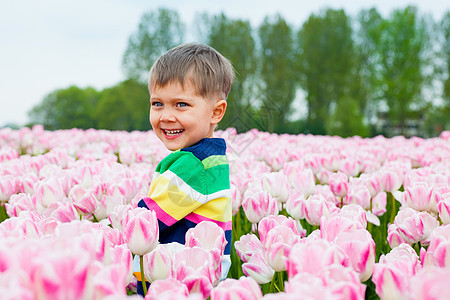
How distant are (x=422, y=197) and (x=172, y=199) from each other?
1365 millimetres

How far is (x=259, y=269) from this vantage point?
67.6 inches

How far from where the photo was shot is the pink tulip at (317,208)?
6.78 ft

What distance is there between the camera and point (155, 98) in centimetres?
236

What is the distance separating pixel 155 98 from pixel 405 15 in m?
31.7

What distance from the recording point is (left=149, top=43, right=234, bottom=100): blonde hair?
2.28 m

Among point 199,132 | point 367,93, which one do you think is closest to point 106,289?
point 199,132

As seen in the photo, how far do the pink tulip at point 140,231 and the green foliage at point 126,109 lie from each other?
70.6 feet

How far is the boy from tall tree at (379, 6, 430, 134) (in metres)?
29.2

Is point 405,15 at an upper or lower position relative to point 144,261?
upper

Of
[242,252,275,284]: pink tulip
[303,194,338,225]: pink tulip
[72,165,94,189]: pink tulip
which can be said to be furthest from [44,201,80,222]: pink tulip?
[303,194,338,225]: pink tulip

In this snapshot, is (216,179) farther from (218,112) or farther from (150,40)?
(150,40)

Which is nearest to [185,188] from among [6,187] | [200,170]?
[200,170]

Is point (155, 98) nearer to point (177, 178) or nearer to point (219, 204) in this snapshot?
point (177, 178)

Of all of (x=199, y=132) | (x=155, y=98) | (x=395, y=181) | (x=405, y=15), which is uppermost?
(x=405, y=15)
